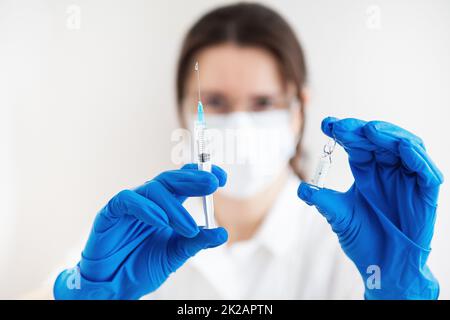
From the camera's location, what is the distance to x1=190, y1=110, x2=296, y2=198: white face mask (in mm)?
1210

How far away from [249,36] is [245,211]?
627 millimetres

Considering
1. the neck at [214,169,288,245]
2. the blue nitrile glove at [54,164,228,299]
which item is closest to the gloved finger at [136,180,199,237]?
the blue nitrile glove at [54,164,228,299]

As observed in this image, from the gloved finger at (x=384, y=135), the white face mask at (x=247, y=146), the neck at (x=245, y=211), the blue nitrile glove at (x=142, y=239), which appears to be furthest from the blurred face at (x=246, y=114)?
the gloved finger at (x=384, y=135)

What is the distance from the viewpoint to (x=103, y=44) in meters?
1.41

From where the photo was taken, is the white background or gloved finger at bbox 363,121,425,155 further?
the white background

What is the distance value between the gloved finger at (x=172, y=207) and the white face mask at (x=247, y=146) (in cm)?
43

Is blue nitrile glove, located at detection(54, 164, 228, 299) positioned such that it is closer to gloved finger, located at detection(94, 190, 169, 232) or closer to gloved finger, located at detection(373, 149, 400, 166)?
gloved finger, located at detection(94, 190, 169, 232)

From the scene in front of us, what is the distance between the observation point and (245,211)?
1.44 meters

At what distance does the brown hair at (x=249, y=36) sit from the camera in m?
1.30

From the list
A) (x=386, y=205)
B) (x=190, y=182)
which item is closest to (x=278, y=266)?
(x=386, y=205)

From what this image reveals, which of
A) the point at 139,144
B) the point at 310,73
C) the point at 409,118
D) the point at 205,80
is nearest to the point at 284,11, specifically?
the point at 310,73

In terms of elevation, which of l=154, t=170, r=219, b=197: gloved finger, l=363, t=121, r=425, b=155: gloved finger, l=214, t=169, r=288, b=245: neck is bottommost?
l=214, t=169, r=288, b=245: neck

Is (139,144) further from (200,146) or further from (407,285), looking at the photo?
(407,285)

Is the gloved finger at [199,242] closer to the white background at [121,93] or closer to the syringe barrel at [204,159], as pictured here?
the syringe barrel at [204,159]
